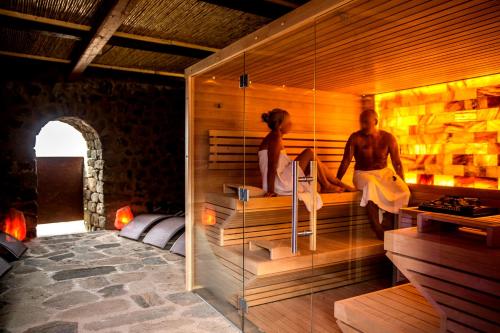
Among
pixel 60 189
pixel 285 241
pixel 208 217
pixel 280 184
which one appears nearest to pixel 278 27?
pixel 280 184

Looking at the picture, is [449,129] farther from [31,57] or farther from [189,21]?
[31,57]

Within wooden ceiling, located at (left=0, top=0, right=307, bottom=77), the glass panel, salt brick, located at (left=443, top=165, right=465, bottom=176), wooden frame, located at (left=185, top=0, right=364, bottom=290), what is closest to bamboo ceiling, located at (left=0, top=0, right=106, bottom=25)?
wooden ceiling, located at (left=0, top=0, right=307, bottom=77)

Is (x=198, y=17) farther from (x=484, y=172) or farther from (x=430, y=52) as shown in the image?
(x=484, y=172)

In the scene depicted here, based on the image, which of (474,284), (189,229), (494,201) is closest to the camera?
(474,284)

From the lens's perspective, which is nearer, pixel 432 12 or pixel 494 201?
pixel 432 12

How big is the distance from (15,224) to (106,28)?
4162 mm

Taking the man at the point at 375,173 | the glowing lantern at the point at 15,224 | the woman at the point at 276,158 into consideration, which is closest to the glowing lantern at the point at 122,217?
the glowing lantern at the point at 15,224

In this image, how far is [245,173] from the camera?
376 cm

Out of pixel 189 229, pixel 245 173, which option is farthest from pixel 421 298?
pixel 189 229

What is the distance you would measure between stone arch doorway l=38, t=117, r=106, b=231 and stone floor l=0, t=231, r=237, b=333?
5.83 ft

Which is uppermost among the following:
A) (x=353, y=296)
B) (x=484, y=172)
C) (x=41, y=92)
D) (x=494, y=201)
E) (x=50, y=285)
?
(x=41, y=92)

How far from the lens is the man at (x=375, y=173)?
259 cm

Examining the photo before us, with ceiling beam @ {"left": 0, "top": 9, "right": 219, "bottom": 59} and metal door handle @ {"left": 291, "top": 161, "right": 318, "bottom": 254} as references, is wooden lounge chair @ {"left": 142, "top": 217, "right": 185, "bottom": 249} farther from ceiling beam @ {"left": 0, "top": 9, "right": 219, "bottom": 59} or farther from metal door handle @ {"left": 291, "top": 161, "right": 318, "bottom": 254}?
metal door handle @ {"left": 291, "top": 161, "right": 318, "bottom": 254}

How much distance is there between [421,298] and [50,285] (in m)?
4.12
